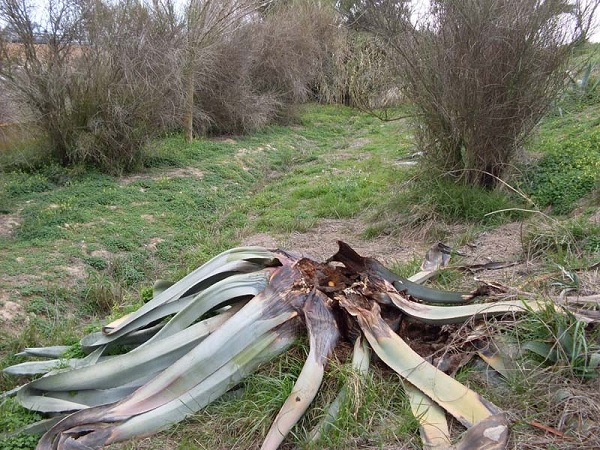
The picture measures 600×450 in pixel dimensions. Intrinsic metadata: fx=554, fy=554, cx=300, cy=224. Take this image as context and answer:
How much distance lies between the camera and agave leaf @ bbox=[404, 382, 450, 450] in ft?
7.98

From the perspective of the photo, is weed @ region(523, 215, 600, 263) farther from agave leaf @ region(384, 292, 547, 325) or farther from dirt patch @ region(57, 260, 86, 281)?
dirt patch @ region(57, 260, 86, 281)

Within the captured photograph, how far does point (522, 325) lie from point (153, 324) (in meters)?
2.31

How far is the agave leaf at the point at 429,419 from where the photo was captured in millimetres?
2432

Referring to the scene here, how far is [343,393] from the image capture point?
2.75m

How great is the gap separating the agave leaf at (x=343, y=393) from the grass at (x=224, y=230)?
5cm

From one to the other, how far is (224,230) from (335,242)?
86.7 inches

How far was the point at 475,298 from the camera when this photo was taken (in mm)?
3414

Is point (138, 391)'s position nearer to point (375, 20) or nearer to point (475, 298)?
point (475, 298)

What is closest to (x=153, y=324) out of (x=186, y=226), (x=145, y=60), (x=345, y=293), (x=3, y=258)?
(x=345, y=293)

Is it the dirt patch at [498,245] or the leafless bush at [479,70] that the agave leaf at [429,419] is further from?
the leafless bush at [479,70]

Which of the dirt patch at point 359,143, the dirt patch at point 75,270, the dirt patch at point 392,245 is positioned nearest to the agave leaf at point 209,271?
the dirt patch at point 392,245

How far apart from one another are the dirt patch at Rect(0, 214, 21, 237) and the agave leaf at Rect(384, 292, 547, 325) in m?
5.80

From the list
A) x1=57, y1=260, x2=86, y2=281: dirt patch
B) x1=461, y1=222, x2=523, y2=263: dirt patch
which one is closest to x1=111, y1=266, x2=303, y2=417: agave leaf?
x1=461, y1=222, x2=523, y2=263: dirt patch

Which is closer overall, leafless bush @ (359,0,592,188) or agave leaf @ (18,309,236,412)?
agave leaf @ (18,309,236,412)
